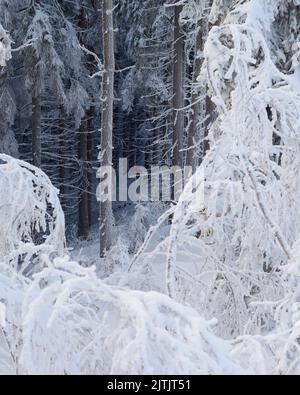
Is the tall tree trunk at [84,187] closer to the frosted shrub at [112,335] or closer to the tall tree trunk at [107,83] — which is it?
the tall tree trunk at [107,83]

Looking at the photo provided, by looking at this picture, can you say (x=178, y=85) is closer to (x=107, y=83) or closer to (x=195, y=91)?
(x=195, y=91)

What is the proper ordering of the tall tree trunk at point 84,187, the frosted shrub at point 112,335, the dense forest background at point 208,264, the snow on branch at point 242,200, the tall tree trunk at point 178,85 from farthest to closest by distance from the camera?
the tall tree trunk at point 84,187 < the tall tree trunk at point 178,85 < the snow on branch at point 242,200 < the dense forest background at point 208,264 < the frosted shrub at point 112,335

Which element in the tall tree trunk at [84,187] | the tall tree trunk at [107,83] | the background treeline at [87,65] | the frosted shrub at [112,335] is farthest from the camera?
the tall tree trunk at [84,187]

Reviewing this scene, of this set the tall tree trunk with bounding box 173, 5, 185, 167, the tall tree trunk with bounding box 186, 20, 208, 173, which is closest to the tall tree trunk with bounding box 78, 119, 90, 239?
the tall tree trunk with bounding box 173, 5, 185, 167

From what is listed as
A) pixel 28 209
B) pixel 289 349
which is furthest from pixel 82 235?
pixel 289 349

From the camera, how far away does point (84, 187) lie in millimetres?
20547

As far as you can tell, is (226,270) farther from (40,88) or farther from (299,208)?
(40,88)

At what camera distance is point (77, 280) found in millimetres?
2070

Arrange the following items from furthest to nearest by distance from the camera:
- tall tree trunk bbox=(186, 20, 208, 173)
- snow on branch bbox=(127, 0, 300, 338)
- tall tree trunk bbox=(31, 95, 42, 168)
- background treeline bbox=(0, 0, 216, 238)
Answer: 1. tall tree trunk bbox=(31, 95, 42, 168)
2. background treeline bbox=(0, 0, 216, 238)
3. tall tree trunk bbox=(186, 20, 208, 173)
4. snow on branch bbox=(127, 0, 300, 338)

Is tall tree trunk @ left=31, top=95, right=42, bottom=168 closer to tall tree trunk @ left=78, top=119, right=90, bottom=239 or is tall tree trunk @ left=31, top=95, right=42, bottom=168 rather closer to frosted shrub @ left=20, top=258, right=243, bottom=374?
tall tree trunk @ left=78, top=119, right=90, bottom=239

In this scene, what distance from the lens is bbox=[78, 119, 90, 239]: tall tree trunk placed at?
66.0 feet

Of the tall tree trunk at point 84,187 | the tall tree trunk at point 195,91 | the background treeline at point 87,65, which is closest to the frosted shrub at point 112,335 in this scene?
the background treeline at point 87,65

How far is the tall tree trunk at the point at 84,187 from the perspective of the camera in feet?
66.0

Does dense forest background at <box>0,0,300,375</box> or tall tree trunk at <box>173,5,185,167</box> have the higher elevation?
tall tree trunk at <box>173,5,185,167</box>
